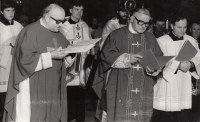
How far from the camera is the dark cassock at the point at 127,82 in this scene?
430 centimetres

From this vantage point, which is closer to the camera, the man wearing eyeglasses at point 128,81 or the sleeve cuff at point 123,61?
the sleeve cuff at point 123,61

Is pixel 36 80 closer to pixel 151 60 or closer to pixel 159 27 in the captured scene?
pixel 151 60

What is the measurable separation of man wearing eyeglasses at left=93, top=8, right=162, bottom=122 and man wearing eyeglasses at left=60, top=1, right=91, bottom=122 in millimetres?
947

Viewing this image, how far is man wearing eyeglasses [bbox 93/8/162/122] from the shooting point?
430 centimetres

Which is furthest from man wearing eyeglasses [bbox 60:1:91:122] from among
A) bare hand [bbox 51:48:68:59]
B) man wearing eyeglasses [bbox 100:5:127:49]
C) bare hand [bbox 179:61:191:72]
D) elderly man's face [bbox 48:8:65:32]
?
bare hand [bbox 179:61:191:72]

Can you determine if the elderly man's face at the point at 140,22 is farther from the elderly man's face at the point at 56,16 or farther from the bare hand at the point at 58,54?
the bare hand at the point at 58,54

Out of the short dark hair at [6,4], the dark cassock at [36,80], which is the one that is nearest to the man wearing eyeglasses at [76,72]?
the short dark hair at [6,4]

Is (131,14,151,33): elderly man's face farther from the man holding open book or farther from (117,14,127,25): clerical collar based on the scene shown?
(117,14,127,25): clerical collar

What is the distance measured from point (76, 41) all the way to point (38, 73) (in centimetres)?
161

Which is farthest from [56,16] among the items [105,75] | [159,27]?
[159,27]

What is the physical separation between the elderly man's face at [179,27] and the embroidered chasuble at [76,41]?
158 centimetres

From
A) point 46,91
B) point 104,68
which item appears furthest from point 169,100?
point 46,91

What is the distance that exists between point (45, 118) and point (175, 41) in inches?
88.2

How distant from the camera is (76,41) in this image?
5.38 m
